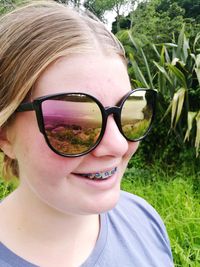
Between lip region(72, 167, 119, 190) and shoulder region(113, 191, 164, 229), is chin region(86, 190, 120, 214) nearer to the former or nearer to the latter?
lip region(72, 167, 119, 190)

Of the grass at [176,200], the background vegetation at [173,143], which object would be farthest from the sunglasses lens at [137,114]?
the background vegetation at [173,143]

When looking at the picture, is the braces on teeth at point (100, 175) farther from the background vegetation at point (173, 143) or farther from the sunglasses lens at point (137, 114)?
the background vegetation at point (173, 143)

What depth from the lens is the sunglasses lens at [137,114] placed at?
113 centimetres

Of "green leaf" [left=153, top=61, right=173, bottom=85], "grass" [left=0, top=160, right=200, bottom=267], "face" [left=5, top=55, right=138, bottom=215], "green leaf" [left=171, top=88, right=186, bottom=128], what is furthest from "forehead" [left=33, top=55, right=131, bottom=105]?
"green leaf" [left=153, top=61, right=173, bottom=85]

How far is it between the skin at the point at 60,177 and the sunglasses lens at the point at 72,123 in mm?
19

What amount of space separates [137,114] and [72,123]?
0.23m

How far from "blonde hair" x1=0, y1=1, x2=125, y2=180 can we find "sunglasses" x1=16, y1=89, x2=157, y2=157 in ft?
0.18

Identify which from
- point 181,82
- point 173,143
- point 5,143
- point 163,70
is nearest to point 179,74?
point 181,82

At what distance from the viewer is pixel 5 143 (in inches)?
45.7

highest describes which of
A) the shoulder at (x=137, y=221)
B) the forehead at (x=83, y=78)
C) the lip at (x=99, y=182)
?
the forehead at (x=83, y=78)

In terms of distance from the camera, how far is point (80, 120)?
42.3 inches

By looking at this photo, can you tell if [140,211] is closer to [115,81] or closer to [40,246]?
[40,246]

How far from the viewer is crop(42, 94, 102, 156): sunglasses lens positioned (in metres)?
1.03

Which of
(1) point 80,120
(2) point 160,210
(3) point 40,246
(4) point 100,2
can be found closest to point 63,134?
(1) point 80,120
